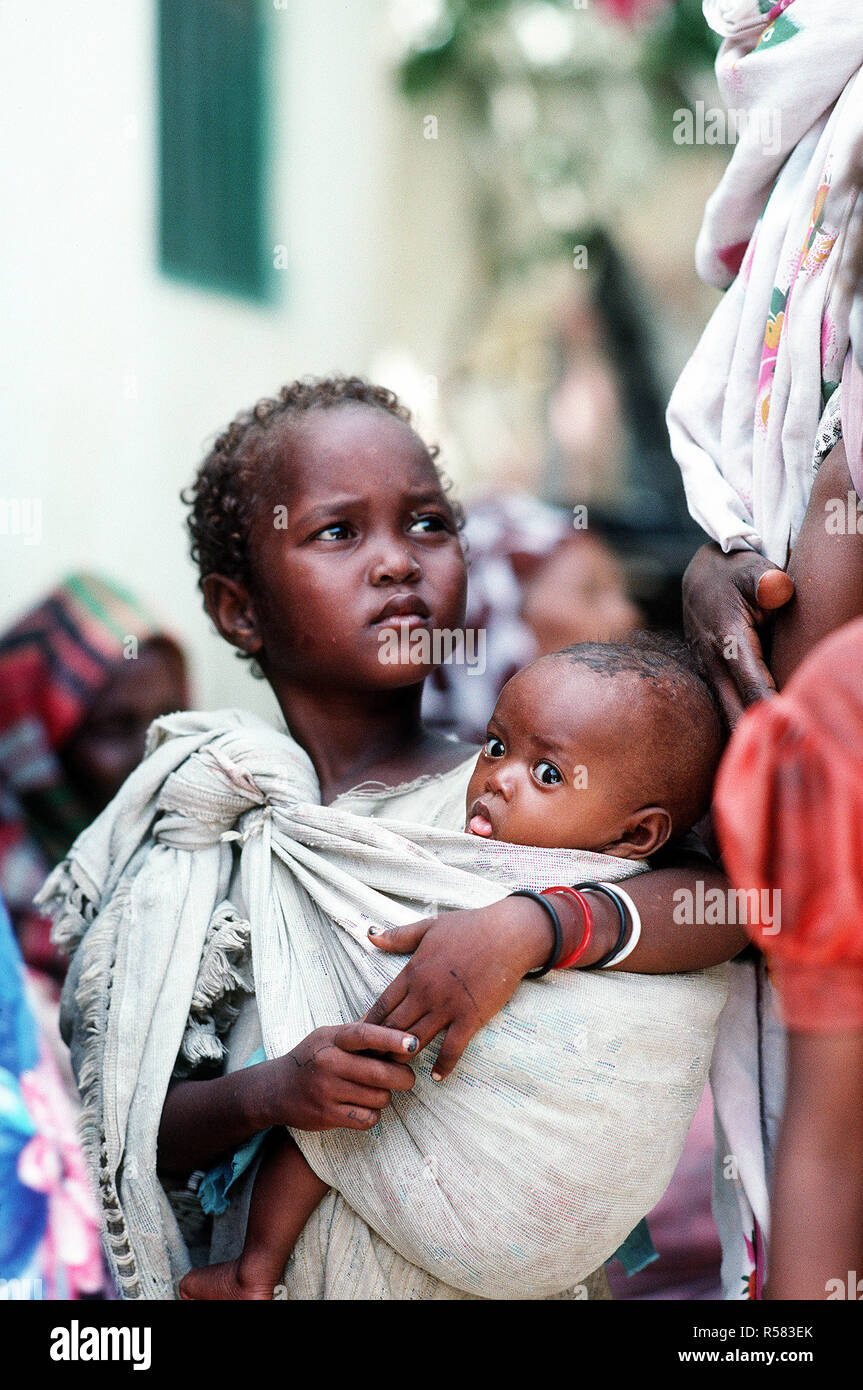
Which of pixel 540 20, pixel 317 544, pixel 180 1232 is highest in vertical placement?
pixel 540 20

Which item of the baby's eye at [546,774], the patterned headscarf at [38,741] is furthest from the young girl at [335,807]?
the patterned headscarf at [38,741]

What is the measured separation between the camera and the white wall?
3.45m

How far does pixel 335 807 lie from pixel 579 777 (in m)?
0.43

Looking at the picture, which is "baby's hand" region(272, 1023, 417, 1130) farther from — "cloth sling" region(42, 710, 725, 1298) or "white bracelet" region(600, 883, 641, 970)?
"white bracelet" region(600, 883, 641, 970)

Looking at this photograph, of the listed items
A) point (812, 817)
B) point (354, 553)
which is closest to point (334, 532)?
point (354, 553)

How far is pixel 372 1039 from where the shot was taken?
4.86ft

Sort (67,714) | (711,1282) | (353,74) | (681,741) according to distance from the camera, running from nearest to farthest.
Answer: (681,741)
(711,1282)
(67,714)
(353,74)

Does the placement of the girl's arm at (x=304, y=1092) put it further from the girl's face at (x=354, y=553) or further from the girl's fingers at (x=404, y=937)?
the girl's face at (x=354, y=553)

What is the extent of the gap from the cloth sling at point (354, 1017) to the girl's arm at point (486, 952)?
1.6 inches

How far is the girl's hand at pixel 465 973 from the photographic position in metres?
1.46

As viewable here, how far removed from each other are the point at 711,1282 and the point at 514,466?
163 inches

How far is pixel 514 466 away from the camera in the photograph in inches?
232

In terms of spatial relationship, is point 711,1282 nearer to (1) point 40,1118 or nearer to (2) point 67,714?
(1) point 40,1118

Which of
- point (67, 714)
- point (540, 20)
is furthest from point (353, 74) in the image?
point (67, 714)
